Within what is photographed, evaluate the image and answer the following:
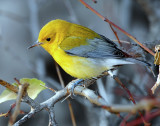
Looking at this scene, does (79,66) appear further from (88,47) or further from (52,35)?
(52,35)

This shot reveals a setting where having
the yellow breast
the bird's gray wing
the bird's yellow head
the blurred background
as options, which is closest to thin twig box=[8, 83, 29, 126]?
the yellow breast

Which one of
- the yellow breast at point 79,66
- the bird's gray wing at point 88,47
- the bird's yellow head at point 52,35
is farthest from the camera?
the bird's yellow head at point 52,35

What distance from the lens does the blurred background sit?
17.0 feet

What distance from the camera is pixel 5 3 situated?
670cm

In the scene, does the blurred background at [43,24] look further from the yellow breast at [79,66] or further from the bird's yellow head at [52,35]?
the bird's yellow head at [52,35]

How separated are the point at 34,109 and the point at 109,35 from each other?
3906 mm

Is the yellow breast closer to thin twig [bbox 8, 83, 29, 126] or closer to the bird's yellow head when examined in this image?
the bird's yellow head

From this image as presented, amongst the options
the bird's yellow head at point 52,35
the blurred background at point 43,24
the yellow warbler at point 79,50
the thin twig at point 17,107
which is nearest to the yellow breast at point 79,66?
the yellow warbler at point 79,50

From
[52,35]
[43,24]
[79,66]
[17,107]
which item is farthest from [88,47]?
[43,24]

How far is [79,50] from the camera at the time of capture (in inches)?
143

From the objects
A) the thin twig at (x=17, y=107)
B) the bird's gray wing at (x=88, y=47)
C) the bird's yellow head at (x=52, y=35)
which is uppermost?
the bird's yellow head at (x=52, y=35)

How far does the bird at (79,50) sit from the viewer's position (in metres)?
3.41

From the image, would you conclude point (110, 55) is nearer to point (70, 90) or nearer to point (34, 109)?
point (70, 90)

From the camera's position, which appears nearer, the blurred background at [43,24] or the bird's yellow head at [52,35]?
the bird's yellow head at [52,35]
